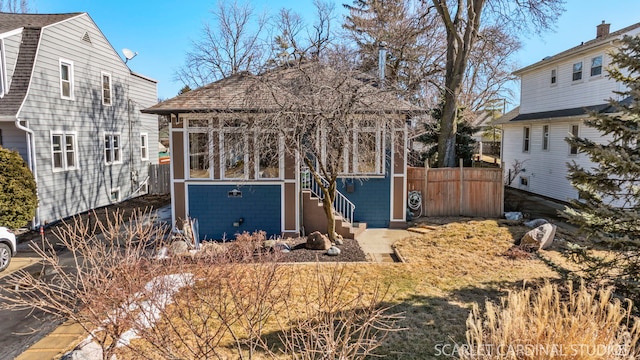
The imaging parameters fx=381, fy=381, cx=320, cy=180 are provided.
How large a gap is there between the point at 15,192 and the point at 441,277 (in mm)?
11195

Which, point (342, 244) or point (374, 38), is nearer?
point (342, 244)

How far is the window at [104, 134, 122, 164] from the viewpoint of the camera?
1606 centimetres

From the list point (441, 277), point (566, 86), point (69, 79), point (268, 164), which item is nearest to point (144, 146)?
point (69, 79)

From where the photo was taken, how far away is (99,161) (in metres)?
15.4

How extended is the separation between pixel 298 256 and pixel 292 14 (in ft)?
42.0

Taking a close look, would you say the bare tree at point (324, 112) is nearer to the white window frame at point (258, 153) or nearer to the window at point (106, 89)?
the white window frame at point (258, 153)

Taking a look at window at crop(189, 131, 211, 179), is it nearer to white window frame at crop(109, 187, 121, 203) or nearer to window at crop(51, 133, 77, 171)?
window at crop(51, 133, 77, 171)

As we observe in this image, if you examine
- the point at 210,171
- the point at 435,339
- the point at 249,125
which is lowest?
the point at 435,339

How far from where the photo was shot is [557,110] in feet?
56.9

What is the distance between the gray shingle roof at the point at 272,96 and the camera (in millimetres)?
8828

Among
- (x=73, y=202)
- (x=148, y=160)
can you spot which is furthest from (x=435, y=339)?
(x=148, y=160)

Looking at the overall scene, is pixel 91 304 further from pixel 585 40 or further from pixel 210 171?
pixel 585 40

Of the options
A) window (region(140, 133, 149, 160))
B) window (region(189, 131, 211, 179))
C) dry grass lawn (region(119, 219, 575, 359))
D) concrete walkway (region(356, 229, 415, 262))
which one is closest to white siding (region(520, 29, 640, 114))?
dry grass lawn (region(119, 219, 575, 359))

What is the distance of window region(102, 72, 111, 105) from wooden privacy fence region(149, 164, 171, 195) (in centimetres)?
397
